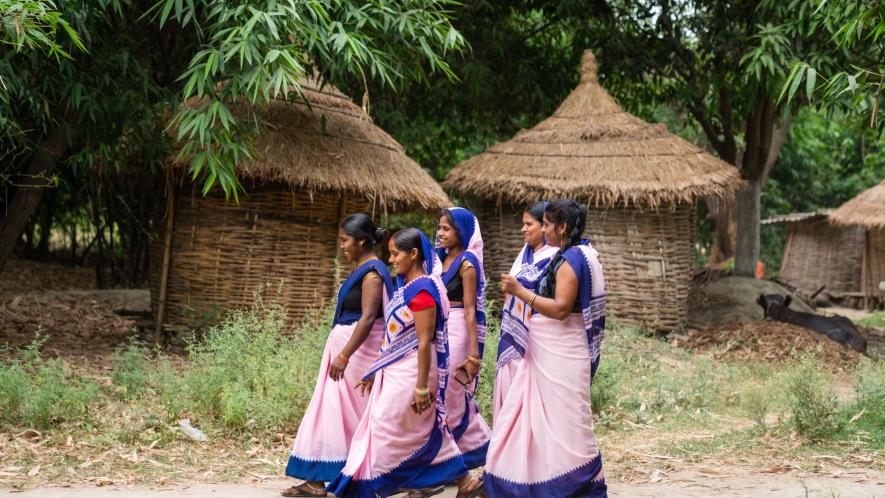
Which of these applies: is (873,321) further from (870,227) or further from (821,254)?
(821,254)

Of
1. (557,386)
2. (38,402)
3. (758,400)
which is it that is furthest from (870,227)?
(38,402)

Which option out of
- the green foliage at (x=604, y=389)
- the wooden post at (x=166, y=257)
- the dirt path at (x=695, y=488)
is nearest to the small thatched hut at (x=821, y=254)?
the green foliage at (x=604, y=389)

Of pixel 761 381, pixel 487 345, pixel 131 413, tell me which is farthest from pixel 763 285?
pixel 131 413

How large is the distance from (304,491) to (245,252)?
435cm

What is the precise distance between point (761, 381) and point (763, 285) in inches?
219

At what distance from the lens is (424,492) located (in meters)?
4.57

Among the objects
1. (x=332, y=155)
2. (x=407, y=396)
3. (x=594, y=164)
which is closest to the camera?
(x=407, y=396)

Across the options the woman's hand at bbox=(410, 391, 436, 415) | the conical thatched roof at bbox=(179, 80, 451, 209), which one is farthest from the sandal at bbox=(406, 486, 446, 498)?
the conical thatched roof at bbox=(179, 80, 451, 209)

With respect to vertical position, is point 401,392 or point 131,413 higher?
point 401,392

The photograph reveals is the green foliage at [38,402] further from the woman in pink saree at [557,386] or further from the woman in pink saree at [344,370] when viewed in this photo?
the woman in pink saree at [557,386]

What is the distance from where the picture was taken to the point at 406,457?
442cm

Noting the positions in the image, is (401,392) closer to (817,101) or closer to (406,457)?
(406,457)

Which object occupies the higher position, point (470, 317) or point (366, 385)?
point (470, 317)

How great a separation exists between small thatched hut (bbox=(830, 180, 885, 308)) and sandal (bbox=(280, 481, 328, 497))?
1450cm
